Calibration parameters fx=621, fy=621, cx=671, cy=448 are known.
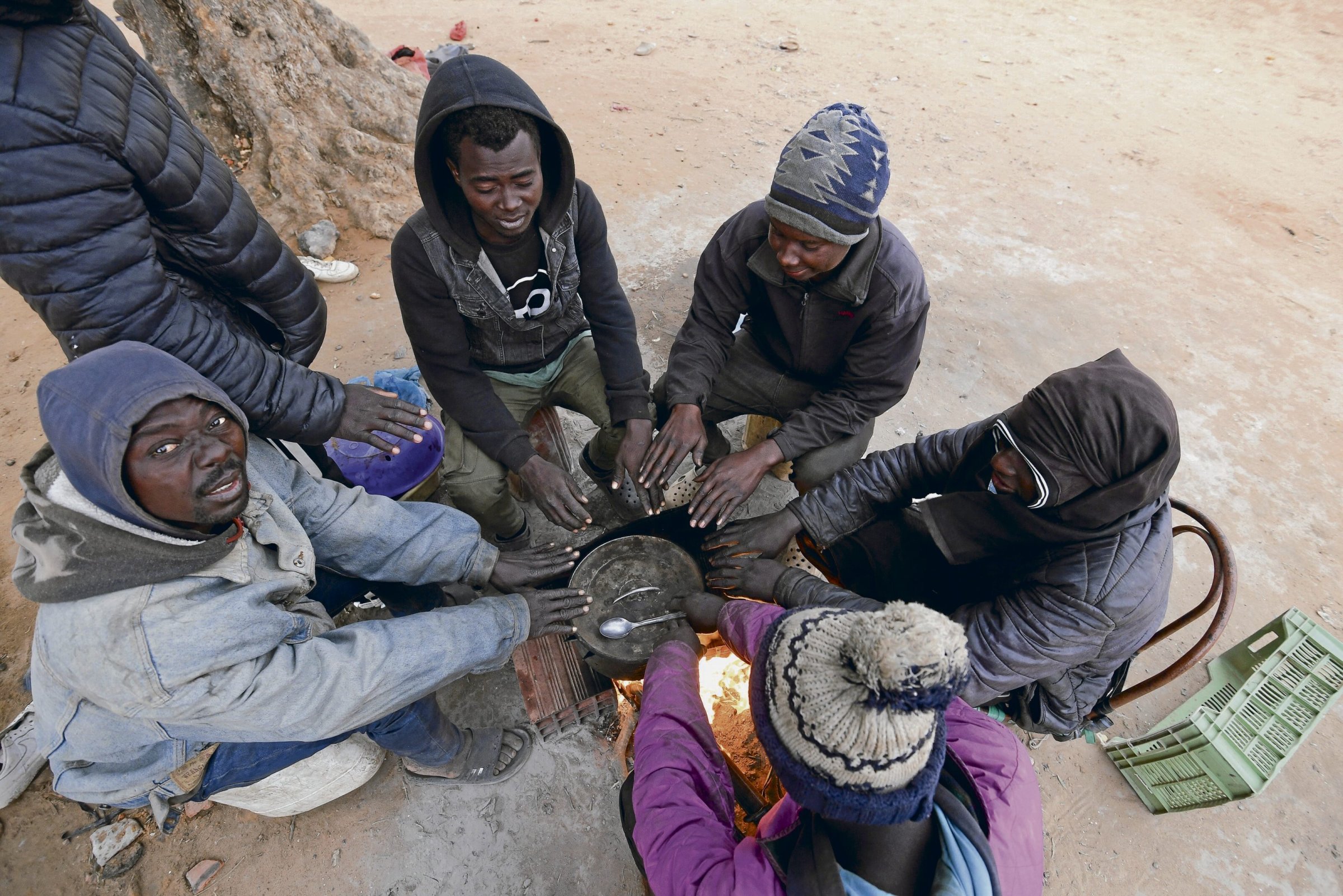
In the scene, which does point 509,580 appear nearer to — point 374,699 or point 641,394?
point 374,699

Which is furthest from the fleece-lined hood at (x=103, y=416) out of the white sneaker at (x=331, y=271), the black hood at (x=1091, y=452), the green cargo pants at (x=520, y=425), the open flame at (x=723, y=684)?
the white sneaker at (x=331, y=271)

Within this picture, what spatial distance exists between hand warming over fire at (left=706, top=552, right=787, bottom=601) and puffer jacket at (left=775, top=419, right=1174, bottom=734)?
0.04 meters

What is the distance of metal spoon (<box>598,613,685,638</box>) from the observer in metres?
2.10

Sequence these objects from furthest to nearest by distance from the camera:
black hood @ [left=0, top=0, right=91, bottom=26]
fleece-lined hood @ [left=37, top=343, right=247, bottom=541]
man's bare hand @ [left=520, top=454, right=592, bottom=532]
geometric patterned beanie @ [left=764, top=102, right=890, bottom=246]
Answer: man's bare hand @ [left=520, top=454, right=592, bottom=532] → geometric patterned beanie @ [left=764, top=102, right=890, bottom=246] → black hood @ [left=0, top=0, right=91, bottom=26] → fleece-lined hood @ [left=37, top=343, right=247, bottom=541]

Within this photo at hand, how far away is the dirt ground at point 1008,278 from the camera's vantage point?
2.36 metres

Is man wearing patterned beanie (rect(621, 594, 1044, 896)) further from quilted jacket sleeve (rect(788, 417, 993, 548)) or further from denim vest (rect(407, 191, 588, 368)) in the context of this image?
denim vest (rect(407, 191, 588, 368))

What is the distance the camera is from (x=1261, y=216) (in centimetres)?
564

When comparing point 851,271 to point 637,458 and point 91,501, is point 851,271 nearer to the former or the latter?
point 637,458

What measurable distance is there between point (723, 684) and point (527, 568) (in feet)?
3.21

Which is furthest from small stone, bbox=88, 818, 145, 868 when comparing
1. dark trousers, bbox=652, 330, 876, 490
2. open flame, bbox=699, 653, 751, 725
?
dark trousers, bbox=652, 330, 876, 490

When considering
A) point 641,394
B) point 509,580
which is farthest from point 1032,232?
point 509,580

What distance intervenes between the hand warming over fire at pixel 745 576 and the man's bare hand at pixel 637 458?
472 millimetres

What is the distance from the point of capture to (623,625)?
2.11m

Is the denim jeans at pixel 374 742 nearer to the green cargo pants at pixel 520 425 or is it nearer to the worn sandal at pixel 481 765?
the worn sandal at pixel 481 765
